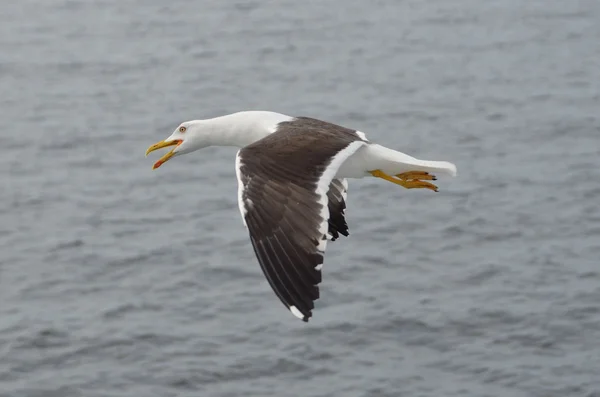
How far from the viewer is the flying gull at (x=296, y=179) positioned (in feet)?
34.8

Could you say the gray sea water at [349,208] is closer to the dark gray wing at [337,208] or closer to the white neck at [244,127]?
the dark gray wing at [337,208]

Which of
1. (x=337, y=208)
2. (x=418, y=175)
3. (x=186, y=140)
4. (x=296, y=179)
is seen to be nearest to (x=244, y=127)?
(x=186, y=140)

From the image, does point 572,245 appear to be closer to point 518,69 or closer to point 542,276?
point 542,276

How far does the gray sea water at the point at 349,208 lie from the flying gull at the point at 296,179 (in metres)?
5.86

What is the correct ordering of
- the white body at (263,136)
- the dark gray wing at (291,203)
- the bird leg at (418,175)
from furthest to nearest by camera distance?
the bird leg at (418,175) < the white body at (263,136) < the dark gray wing at (291,203)

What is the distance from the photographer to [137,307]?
20.3 metres

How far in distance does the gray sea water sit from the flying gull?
19.2 ft

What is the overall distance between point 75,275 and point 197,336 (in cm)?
273

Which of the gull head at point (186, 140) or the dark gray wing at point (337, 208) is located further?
the gull head at point (186, 140)

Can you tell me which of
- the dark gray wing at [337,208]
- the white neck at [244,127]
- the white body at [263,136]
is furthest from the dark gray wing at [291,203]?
the dark gray wing at [337,208]

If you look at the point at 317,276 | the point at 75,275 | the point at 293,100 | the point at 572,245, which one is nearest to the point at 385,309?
the point at 572,245

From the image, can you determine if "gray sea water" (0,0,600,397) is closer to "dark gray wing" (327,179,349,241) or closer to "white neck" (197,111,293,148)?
"dark gray wing" (327,179,349,241)

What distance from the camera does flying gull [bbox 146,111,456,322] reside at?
10.6 m

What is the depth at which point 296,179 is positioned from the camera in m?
11.3
